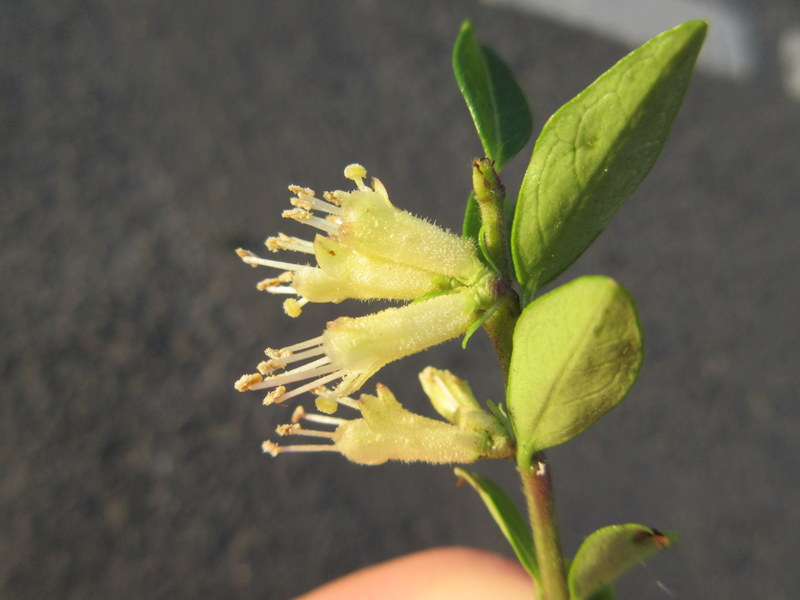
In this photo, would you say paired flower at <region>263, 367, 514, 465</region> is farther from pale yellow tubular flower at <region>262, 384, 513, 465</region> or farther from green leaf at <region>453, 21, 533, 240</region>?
green leaf at <region>453, 21, 533, 240</region>

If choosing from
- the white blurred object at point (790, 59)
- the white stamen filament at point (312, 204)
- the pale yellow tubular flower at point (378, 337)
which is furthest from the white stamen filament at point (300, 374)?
the white blurred object at point (790, 59)

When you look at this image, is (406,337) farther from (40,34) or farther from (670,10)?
(670,10)

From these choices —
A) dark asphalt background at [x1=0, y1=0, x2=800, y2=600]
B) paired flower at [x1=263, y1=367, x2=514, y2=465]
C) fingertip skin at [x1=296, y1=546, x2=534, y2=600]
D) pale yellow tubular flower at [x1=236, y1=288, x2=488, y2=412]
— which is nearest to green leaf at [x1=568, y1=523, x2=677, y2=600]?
paired flower at [x1=263, y1=367, x2=514, y2=465]

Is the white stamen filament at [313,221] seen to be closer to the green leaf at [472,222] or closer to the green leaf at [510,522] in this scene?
the green leaf at [472,222]

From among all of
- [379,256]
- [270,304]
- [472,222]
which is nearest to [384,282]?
[379,256]

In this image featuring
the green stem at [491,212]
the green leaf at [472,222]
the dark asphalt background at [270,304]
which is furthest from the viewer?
the dark asphalt background at [270,304]
